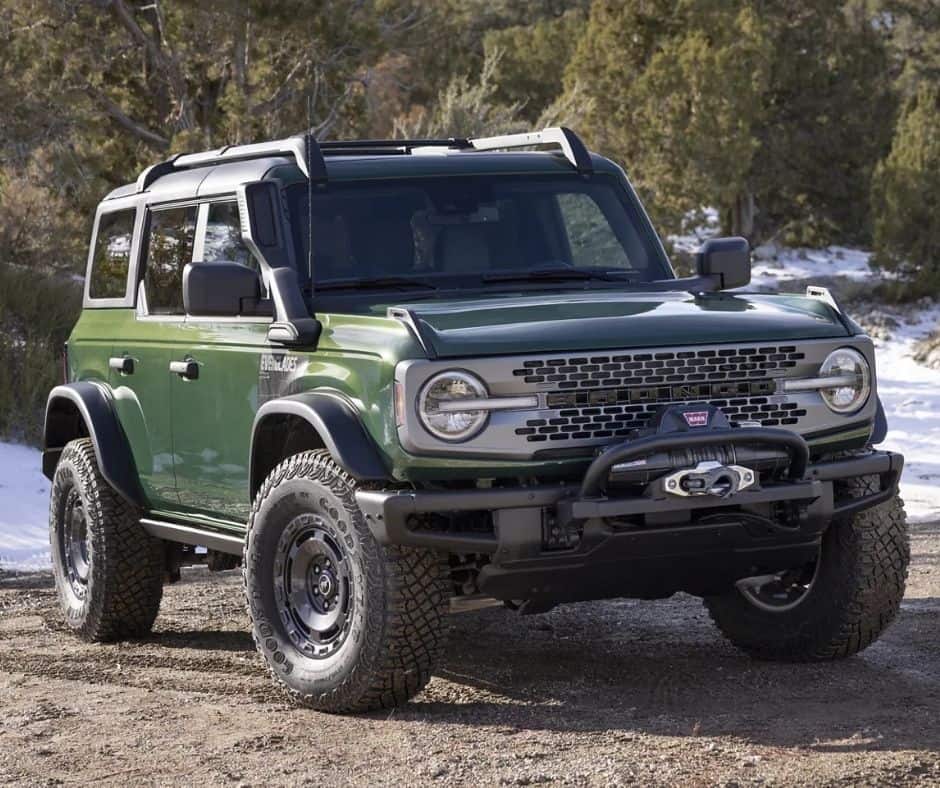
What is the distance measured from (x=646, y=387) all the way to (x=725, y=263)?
155 cm

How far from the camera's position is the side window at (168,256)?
7.27 meters

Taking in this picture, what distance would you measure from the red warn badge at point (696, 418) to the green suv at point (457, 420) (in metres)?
0.01

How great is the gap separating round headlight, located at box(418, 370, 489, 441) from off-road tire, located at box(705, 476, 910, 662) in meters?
1.51

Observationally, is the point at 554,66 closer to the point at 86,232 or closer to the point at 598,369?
the point at 86,232

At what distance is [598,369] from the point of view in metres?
5.53

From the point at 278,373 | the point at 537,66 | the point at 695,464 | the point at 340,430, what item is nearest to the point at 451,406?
the point at 340,430

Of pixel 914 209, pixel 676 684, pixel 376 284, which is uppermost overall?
pixel 914 209

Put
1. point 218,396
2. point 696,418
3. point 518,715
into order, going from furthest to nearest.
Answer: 1. point 218,396
2. point 518,715
3. point 696,418

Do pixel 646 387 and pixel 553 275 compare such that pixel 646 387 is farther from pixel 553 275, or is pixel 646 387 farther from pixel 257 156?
pixel 257 156

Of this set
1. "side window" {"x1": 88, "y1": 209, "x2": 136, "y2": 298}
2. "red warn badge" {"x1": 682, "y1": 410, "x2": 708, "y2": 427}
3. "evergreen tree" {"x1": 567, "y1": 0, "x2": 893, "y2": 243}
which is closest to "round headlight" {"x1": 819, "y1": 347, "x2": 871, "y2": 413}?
"red warn badge" {"x1": 682, "y1": 410, "x2": 708, "y2": 427}

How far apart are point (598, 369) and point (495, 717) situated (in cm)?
124

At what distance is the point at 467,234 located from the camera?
6.80 meters

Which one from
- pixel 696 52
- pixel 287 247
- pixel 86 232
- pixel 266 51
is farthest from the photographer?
pixel 696 52

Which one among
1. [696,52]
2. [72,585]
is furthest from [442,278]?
[696,52]
